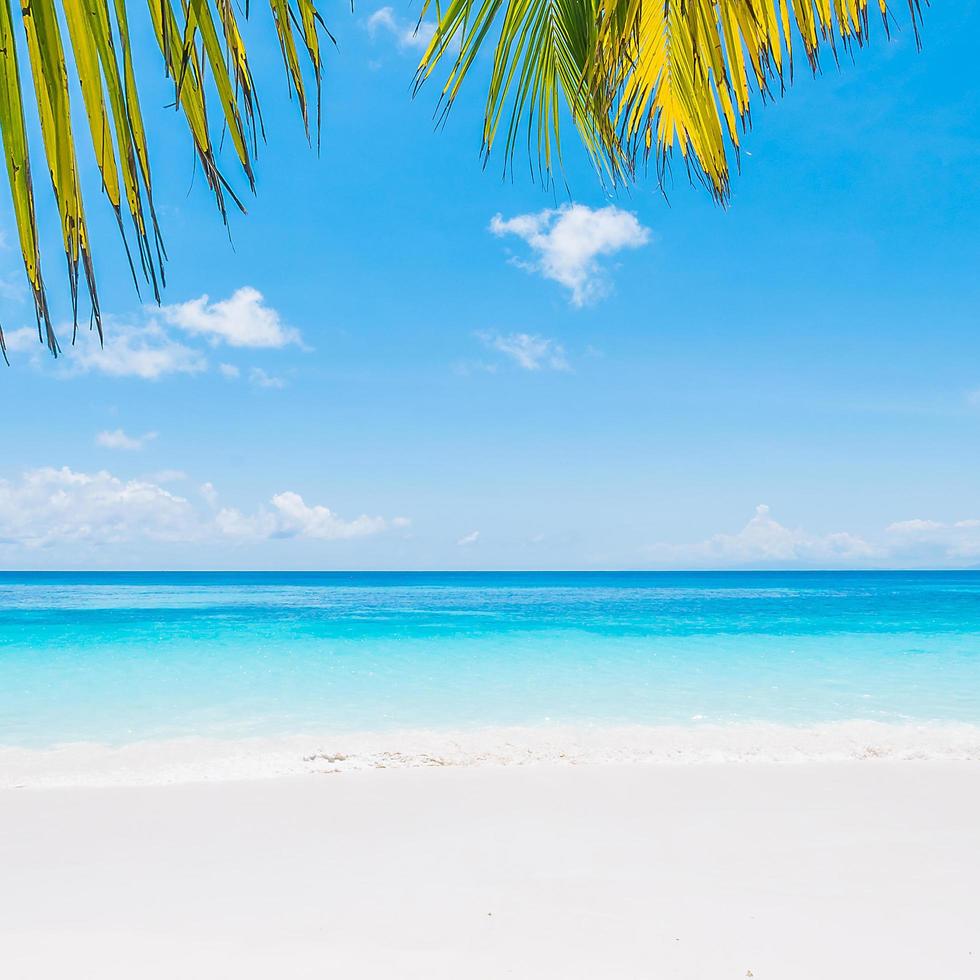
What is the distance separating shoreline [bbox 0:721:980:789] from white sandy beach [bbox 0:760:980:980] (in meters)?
0.56

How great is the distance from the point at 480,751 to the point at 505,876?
2932mm

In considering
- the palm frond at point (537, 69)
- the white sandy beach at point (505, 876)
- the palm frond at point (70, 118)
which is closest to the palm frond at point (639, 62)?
the palm frond at point (537, 69)

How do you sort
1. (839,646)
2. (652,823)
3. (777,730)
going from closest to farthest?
(652,823)
(777,730)
(839,646)

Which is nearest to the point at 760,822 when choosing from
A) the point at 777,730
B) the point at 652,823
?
the point at 652,823

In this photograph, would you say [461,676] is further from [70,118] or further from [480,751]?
[70,118]

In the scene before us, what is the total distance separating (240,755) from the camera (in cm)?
646

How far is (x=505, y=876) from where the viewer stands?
3.59 meters

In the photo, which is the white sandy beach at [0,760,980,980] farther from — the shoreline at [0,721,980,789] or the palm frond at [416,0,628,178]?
the palm frond at [416,0,628,178]

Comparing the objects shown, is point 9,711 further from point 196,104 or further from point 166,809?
point 196,104

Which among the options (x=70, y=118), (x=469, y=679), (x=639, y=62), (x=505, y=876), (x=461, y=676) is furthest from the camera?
(x=461, y=676)

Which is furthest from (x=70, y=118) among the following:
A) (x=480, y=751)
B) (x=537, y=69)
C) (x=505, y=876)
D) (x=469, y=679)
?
(x=469, y=679)

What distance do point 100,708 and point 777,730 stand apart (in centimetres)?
788

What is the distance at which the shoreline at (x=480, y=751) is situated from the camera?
5.89 meters

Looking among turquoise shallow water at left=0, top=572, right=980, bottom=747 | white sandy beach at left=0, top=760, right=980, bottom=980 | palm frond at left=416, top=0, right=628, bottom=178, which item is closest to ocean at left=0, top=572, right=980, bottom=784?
turquoise shallow water at left=0, top=572, right=980, bottom=747
